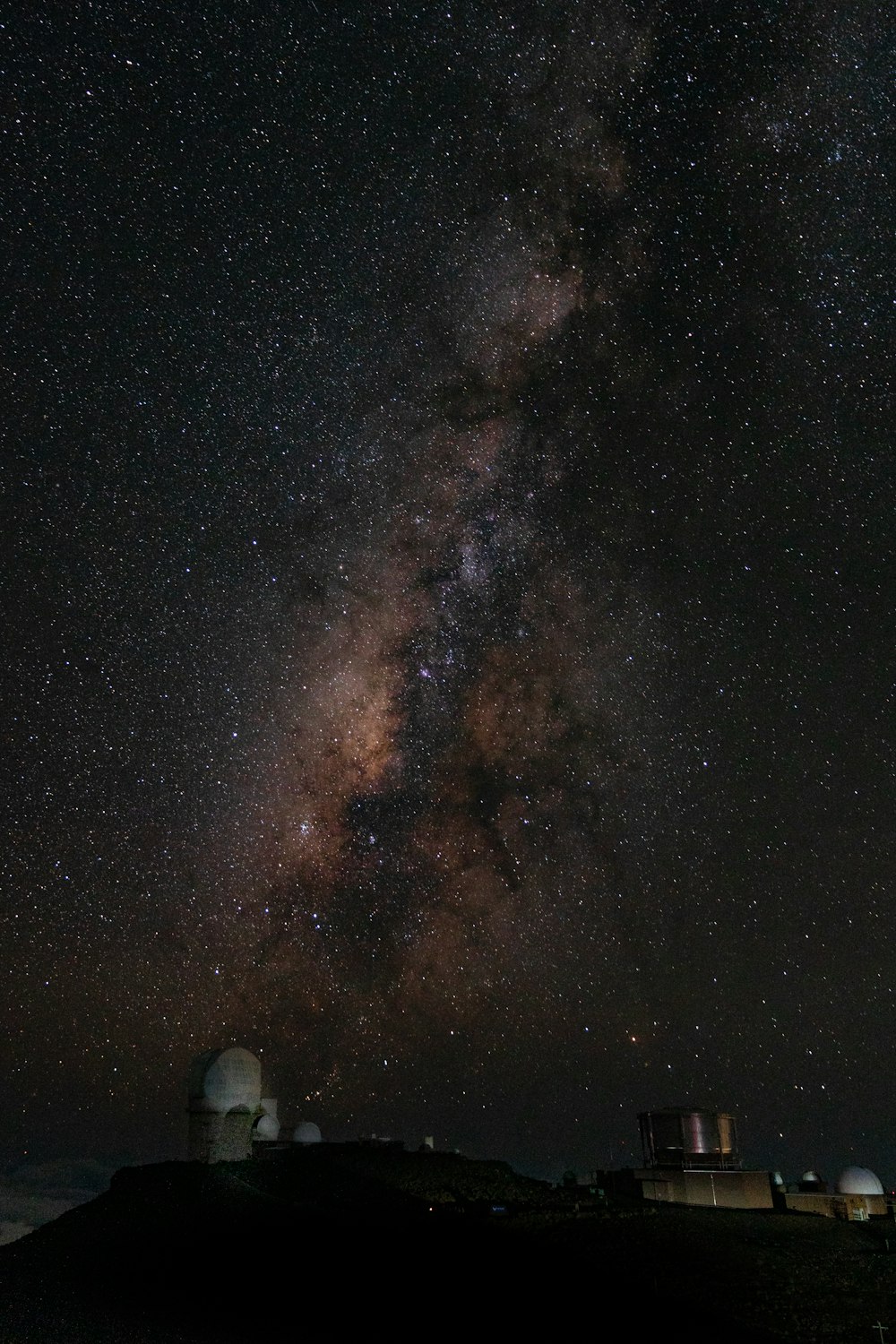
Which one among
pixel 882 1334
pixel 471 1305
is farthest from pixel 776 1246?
pixel 471 1305

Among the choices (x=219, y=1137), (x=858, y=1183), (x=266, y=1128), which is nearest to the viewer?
(x=219, y=1137)

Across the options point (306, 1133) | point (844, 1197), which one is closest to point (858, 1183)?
point (844, 1197)

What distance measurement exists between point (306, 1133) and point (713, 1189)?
19353 mm

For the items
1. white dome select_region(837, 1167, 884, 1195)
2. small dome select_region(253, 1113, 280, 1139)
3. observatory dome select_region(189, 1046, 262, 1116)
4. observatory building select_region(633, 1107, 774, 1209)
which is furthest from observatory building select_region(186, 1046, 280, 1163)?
white dome select_region(837, 1167, 884, 1195)

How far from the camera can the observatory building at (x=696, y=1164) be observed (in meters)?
38.7

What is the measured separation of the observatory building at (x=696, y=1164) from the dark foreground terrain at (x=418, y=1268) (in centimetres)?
367

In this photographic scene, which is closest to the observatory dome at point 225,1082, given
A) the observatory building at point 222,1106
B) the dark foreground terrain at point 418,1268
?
the observatory building at point 222,1106

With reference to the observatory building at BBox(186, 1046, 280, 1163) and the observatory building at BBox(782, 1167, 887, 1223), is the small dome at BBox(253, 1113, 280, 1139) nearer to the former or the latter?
the observatory building at BBox(186, 1046, 280, 1163)

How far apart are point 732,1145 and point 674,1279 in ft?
72.0

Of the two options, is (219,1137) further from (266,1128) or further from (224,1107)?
(266,1128)

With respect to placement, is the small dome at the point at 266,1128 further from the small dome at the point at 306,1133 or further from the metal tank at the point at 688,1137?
the metal tank at the point at 688,1137

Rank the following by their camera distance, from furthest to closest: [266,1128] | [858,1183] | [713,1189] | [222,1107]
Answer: [266,1128] < [858,1183] < [222,1107] < [713,1189]

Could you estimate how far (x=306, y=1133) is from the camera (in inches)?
1836

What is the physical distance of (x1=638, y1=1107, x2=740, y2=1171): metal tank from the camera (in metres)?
41.8
